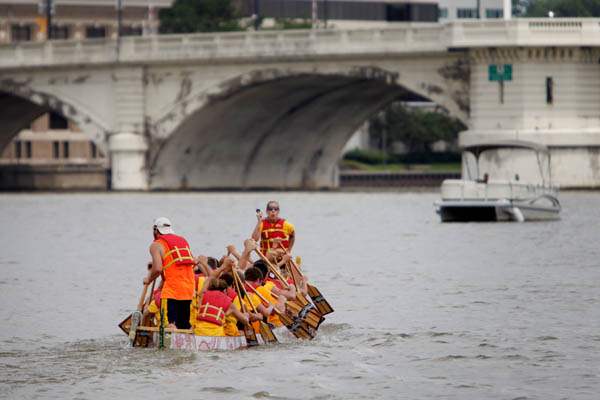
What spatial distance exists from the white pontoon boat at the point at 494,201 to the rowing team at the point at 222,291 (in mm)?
32751

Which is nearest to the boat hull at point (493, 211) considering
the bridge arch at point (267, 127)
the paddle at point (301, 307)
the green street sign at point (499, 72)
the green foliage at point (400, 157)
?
the green street sign at point (499, 72)

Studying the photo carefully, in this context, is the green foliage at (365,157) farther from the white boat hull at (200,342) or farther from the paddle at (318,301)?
the white boat hull at (200,342)

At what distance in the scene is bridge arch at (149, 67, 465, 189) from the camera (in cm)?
9812

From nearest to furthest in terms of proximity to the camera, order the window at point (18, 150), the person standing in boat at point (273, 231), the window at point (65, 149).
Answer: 1. the person standing in boat at point (273, 231)
2. the window at point (18, 150)
3. the window at point (65, 149)

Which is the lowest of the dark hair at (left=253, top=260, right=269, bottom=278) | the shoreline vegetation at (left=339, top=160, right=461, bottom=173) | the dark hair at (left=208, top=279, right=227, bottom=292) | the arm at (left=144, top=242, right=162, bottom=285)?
the dark hair at (left=208, top=279, right=227, bottom=292)

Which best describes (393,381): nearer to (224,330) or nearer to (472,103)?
(224,330)

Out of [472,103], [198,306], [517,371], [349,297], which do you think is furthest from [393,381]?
[472,103]

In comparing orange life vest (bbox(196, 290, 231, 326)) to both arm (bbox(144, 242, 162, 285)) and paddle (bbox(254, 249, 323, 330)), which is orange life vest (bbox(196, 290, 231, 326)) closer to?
arm (bbox(144, 242, 162, 285))

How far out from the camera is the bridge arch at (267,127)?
322 feet

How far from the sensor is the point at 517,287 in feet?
136

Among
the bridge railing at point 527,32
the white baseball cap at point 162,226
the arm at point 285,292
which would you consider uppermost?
the bridge railing at point 527,32

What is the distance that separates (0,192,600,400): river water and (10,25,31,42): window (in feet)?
255

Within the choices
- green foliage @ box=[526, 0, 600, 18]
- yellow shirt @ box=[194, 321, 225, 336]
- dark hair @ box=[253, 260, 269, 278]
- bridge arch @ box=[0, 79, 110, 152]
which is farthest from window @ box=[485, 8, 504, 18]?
yellow shirt @ box=[194, 321, 225, 336]

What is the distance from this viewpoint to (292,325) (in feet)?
104
